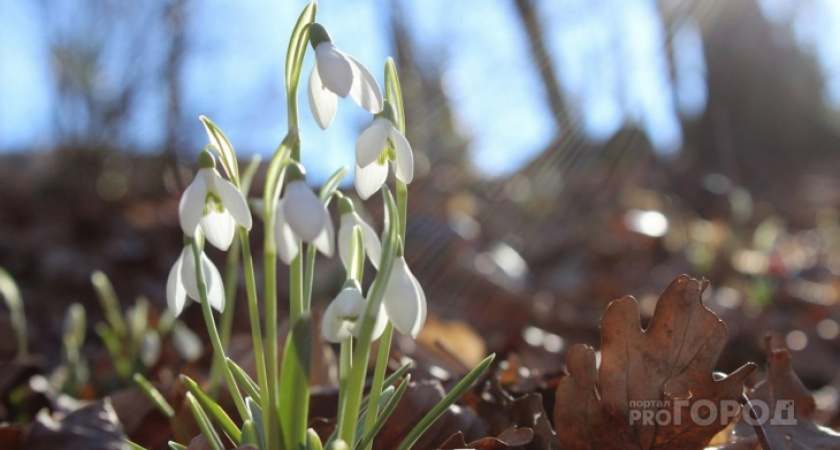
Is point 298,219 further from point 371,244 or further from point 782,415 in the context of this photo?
point 782,415

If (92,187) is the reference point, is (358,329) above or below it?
above

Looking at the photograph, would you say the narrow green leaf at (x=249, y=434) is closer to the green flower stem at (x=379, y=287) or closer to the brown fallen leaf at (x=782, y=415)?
the green flower stem at (x=379, y=287)

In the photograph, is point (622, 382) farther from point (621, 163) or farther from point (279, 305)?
point (621, 163)

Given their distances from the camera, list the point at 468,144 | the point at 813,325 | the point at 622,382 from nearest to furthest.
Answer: the point at 622,382, the point at 813,325, the point at 468,144

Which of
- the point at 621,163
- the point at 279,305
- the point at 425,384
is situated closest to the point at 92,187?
the point at 279,305

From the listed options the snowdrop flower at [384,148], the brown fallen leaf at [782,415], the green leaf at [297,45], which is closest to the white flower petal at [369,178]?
the snowdrop flower at [384,148]
